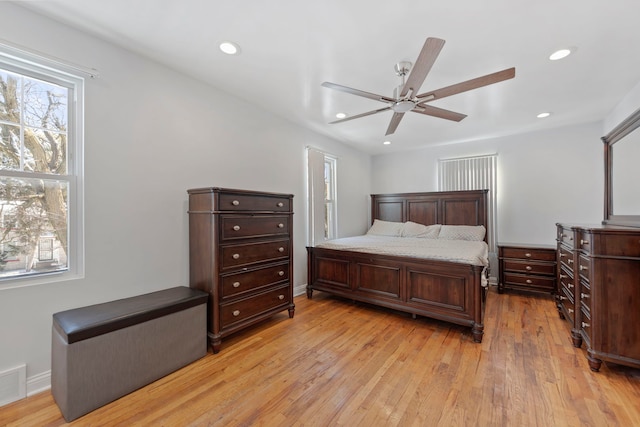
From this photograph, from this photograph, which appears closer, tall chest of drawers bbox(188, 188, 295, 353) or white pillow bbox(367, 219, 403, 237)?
tall chest of drawers bbox(188, 188, 295, 353)

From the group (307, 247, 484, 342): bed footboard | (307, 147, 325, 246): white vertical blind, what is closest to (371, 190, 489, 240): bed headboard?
(307, 147, 325, 246): white vertical blind

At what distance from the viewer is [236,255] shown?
96.3 inches

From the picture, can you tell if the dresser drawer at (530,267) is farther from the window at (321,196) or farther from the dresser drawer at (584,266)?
the window at (321,196)

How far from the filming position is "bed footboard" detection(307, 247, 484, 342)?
2.60 m

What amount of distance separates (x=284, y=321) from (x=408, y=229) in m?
2.77

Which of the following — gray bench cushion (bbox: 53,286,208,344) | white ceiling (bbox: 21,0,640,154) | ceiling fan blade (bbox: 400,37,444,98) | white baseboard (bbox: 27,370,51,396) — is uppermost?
white ceiling (bbox: 21,0,640,154)

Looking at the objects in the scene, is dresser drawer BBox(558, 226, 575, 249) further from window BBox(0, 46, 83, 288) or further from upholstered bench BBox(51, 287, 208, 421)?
window BBox(0, 46, 83, 288)

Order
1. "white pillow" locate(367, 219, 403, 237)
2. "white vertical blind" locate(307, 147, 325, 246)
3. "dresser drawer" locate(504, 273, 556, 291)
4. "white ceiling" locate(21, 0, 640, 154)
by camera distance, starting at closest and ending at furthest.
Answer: "white ceiling" locate(21, 0, 640, 154) → "dresser drawer" locate(504, 273, 556, 291) → "white vertical blind" locate(307, 147, 325, 246) → "white pillow" locate(367, 219, 403, 237)

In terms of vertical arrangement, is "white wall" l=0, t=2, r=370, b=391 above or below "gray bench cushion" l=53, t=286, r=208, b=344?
above

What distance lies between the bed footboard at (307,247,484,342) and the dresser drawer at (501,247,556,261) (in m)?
1.46

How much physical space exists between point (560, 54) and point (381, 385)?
2.94 metres

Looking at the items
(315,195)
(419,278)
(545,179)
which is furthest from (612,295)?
(315,195)

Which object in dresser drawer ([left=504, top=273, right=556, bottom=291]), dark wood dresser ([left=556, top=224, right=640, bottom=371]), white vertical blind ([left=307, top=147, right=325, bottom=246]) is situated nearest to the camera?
dark wood dresser ([left=556, top=224, right=640, bottom=371])

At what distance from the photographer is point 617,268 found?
1953 millimetres
